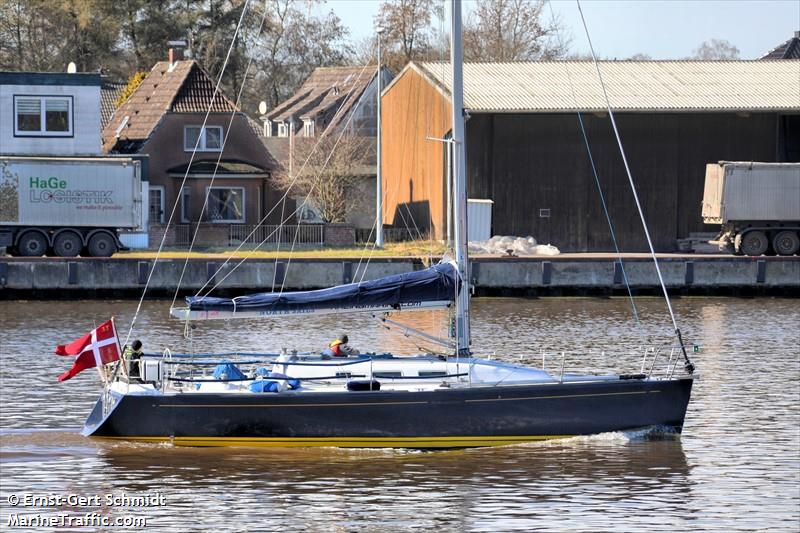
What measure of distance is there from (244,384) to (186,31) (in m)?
63.1

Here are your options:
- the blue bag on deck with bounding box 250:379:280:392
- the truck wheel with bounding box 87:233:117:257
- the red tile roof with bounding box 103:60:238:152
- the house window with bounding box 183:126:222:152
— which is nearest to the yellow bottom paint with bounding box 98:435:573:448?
the blue bag on deck with bounding box 250:379:280:392

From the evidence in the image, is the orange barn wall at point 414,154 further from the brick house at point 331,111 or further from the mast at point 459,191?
the mast at point 459,191

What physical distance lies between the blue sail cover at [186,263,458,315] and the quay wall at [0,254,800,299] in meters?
23.1

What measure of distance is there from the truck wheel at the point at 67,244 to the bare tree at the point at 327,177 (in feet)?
40.7

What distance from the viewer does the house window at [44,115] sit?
54906 mm

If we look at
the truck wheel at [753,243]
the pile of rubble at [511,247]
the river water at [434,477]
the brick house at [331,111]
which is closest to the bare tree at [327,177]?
the brick house at [331,111]

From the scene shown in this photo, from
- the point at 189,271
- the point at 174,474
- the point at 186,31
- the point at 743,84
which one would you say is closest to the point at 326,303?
the point at 174,474

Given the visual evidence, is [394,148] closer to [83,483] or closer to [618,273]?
[618,273]

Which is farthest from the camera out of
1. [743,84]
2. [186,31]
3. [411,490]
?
[186,31]

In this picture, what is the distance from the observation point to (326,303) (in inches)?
915

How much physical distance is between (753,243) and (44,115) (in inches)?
1156

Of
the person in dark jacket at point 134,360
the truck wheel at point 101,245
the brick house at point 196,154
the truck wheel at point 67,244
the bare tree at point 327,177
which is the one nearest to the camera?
the person in dark jacket at point 134,360

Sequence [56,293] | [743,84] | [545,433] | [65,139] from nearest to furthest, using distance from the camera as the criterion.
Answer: [545,433] < [56,293] < [65,139] < [743,84]

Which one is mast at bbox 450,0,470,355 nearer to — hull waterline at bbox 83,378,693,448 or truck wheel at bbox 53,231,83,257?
hull waterline at bbox 83,378,693,448
